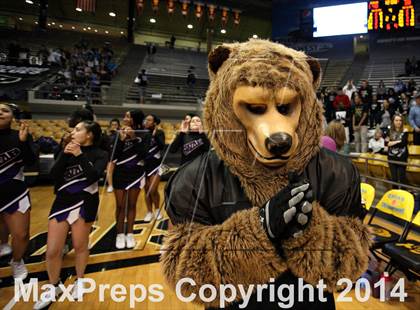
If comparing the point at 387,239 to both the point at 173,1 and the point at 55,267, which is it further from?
the point at 173,1

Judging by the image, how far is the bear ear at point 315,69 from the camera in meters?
0.69

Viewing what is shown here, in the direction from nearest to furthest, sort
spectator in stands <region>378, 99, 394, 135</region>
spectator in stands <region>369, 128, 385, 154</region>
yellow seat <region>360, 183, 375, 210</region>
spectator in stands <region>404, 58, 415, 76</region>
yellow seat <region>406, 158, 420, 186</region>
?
yellow seat <region>360, 183, 375, 210</region>
yellow seat <region>406, 158, 420, 186</region>
spectator in stands <region>369, 128, 385, 154</region>
spectator in stands <region>378, 99, 394, 135</region>
spectator in stands <region>404, 58, 415, 76</region>

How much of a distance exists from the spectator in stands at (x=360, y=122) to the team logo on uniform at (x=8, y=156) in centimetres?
335

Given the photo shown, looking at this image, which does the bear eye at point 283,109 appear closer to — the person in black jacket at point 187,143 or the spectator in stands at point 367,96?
the person in black jacket at point 187,143

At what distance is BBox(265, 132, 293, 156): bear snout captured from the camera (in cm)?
54

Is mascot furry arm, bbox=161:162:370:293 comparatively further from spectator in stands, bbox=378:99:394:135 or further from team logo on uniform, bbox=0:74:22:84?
spectator in stands, bbox=378:99:394:135

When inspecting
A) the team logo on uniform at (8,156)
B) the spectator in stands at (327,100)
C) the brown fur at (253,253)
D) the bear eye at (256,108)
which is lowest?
the brown fur at (253,253)

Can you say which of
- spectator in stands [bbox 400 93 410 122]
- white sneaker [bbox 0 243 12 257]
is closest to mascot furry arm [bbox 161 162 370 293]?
white sneaker [bbox 0 243 12 257]

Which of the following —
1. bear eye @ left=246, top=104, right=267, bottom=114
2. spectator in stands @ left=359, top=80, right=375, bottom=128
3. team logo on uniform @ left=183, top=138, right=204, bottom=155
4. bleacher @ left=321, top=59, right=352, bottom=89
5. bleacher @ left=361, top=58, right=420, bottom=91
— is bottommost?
team logo on uniform @ left=183, top=138, right=204, bottom=155

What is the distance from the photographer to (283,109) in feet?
1.94

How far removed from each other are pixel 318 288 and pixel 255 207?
243mm

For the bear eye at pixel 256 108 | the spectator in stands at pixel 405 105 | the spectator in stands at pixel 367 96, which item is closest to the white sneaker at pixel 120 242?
the bear eye at pixel 256 108

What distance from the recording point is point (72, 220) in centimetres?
154

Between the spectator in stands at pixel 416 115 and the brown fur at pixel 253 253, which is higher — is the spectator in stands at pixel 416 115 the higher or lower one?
the higher one
